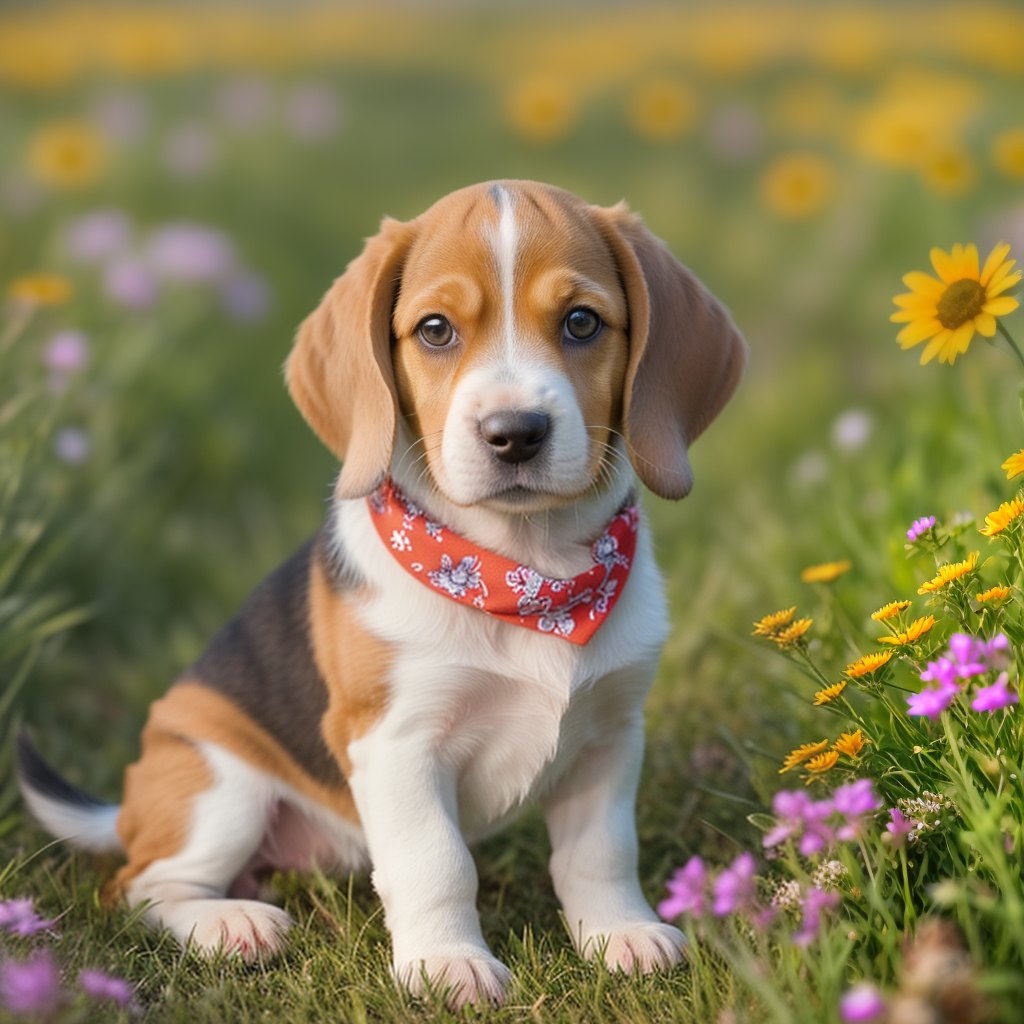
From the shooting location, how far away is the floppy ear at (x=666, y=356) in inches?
128

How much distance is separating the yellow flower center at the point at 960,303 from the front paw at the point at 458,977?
186cm

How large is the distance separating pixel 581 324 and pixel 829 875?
55.7 inches

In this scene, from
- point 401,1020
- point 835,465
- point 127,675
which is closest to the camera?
point 401,1020

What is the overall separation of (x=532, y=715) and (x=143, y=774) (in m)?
1.28

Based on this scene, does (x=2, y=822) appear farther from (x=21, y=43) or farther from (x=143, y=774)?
(x=21, y=43)

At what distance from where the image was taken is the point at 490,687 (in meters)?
3.23

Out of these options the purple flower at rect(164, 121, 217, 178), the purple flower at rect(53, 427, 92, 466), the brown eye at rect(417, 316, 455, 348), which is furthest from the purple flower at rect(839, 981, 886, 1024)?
the purple flower at rect(164, 121, 217, 178)

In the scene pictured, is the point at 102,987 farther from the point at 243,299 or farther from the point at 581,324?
the point at 243,299

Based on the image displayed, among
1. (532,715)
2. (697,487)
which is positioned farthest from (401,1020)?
(697,487)

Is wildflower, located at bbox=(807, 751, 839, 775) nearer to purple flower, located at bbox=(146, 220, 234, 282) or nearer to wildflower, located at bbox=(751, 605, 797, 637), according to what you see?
wildflower, located at bbox=(751, 605, 797, 637)

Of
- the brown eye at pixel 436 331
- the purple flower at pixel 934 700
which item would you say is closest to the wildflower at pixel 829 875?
the purple flower at pixel 934 700

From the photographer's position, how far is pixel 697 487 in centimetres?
727

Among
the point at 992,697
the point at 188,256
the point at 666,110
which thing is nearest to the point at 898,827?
the point at 992,697

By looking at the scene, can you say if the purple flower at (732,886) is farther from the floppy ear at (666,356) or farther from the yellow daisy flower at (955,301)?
the yellow daisy flower at (955,301)
